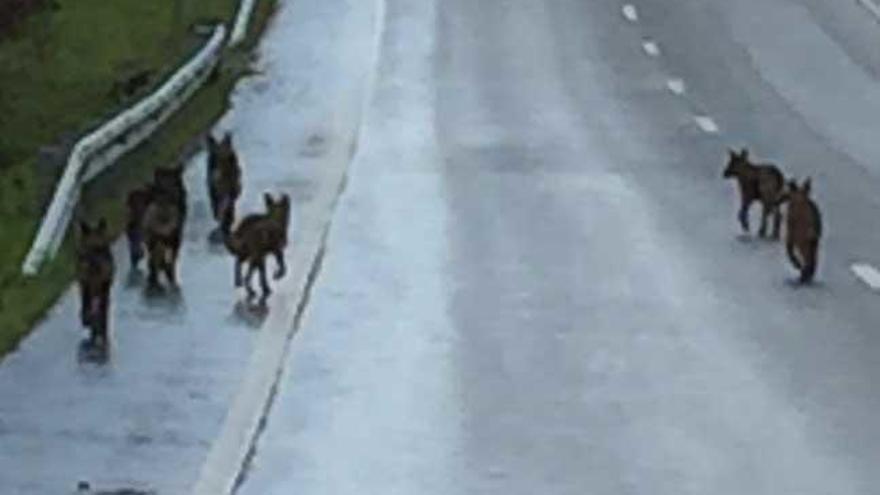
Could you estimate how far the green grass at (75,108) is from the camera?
2264 cm

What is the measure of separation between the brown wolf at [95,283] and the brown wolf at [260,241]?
2133 mm

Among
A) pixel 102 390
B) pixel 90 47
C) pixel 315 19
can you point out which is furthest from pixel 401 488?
pixel 315 19

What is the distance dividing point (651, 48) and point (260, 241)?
75.3ft

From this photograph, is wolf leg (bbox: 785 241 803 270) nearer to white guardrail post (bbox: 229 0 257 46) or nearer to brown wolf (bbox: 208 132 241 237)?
brown wolf (bbox: 208 132 241 237)

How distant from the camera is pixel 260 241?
69.9 ft

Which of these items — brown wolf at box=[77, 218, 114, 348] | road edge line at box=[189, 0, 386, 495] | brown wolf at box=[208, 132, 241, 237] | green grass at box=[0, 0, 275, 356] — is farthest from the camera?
brown wolf at box=[208, 132, 241, 237]

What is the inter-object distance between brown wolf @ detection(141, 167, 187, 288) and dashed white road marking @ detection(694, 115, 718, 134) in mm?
13047

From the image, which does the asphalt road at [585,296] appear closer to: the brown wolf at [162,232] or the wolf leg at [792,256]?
the wolf leg at [792,256]

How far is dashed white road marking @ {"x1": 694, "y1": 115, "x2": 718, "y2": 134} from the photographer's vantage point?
114 feet

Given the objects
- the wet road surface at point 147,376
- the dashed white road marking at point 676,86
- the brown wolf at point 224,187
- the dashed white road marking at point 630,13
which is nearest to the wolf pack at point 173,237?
the wet road surface at point 147,376

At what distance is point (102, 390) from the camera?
1777 cm

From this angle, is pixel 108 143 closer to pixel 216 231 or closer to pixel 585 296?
pixel 216 231

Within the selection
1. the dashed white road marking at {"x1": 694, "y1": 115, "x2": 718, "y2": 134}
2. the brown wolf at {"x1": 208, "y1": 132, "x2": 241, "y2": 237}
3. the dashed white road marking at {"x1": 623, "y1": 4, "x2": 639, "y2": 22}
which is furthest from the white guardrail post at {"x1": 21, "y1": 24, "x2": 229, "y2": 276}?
the dashed white road marking at {"x1": 623, "y1": 4, "x2": 639, "y2": 22}

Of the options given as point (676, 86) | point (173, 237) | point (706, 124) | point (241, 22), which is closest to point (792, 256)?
point (173, 237)
